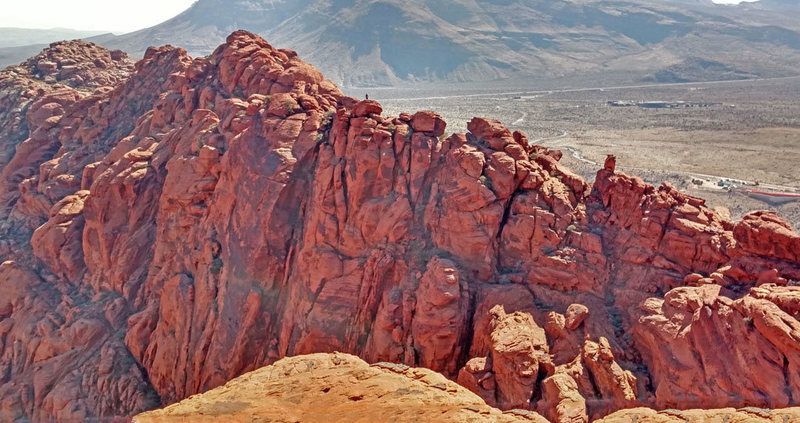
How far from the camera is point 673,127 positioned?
92.9m

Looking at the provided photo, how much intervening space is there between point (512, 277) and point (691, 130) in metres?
88.3

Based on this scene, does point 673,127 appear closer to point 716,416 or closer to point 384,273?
point 384,273

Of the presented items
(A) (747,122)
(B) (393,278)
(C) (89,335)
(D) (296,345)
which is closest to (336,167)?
(B) (393,278)

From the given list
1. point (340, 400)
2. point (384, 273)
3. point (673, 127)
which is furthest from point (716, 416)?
point (673, 127)

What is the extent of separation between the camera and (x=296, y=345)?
57.4ft

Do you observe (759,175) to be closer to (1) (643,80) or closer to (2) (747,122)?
(2) (747,122)

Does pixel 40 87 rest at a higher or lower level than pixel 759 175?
higher

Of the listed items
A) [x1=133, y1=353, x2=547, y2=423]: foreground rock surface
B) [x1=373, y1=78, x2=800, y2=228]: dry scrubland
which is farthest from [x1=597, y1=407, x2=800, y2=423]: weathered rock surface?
[x1=373, y1=78, x2=800, y2=228]: dry scrubland

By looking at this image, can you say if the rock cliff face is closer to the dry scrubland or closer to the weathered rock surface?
the weathered rock surface

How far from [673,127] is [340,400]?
98.8 m

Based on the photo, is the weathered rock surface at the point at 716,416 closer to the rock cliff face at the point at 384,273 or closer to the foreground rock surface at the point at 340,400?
the foreground rock surface at the point at 340,400

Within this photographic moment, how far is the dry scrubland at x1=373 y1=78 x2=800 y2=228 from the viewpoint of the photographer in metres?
62.3

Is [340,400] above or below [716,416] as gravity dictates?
below

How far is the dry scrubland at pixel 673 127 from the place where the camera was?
62.3 m
